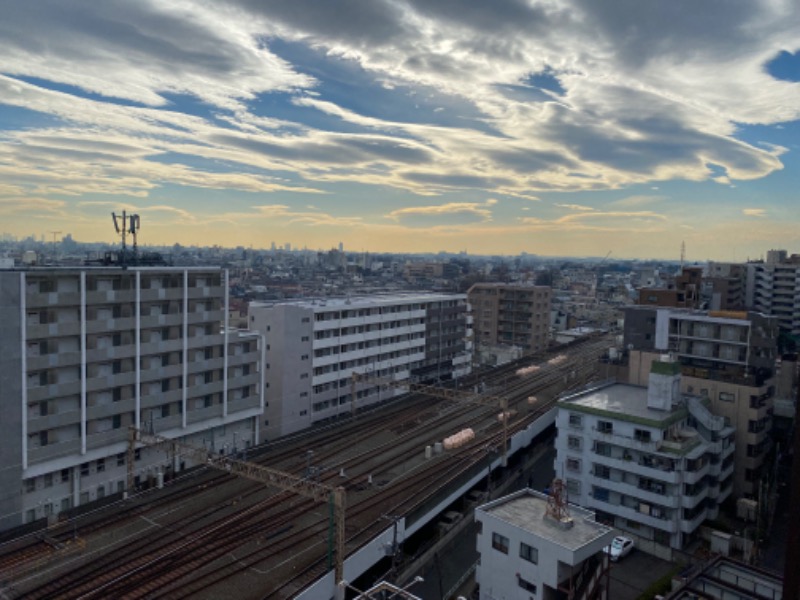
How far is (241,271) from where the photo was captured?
17862 centimetres

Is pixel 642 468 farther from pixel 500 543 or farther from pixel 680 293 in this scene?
pixel 680 293

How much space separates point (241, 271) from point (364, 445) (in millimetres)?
147053

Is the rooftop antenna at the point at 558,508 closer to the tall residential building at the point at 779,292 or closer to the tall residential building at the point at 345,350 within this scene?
the tall residential building at the point at 345,350

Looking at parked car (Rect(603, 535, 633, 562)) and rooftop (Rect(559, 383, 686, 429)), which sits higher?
rooftop (Rect(559, 383, 686, 429))

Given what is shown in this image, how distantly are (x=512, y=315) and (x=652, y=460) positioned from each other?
4932 centimetres

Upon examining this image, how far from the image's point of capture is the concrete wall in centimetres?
2650

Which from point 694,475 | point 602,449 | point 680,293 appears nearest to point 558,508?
point 602,449

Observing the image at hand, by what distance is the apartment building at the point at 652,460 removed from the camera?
2878 centimetres

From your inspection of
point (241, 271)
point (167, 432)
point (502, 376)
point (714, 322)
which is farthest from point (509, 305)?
point (241, 271)

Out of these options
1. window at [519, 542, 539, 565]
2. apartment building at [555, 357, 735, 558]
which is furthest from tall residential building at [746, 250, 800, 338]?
window at [519, 542, 539, 565]

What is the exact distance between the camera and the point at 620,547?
94.2 ft

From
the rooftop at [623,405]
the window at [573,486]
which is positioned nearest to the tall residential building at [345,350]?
the rooftop at [623,405]

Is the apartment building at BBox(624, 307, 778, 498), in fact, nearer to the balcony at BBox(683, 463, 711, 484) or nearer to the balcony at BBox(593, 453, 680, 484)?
the balcony at BBox(683, 463, 711, 484)

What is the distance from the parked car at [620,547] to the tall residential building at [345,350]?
20094 millimetres
